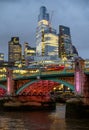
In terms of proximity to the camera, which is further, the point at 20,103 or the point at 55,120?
the point at 20,103

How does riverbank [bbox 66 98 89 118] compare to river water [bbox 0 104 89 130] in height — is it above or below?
above

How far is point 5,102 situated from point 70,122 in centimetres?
4247

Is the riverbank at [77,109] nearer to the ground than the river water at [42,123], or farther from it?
farther from it

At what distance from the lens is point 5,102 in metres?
129

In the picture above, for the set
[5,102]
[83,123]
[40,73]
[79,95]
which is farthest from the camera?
[5,102]

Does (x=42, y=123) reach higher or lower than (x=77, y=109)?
lower

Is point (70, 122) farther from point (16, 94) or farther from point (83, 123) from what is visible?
point (16, 94)

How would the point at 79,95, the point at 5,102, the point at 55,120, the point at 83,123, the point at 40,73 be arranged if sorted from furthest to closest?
the point at 5,102, the point at 40,73, the point at 79,95, the point at 55,120, the point at 83,123

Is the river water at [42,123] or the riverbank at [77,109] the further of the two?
the riverbank at [77,109]

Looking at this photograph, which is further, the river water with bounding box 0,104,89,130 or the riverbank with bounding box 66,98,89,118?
the riverbank with bounding box 66,98,89,118

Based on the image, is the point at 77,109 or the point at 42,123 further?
the point at 77,109

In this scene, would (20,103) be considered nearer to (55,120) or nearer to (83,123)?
(55,120)

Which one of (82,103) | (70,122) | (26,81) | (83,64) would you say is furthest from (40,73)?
(70,122)

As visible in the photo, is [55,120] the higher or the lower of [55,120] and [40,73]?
the lower
